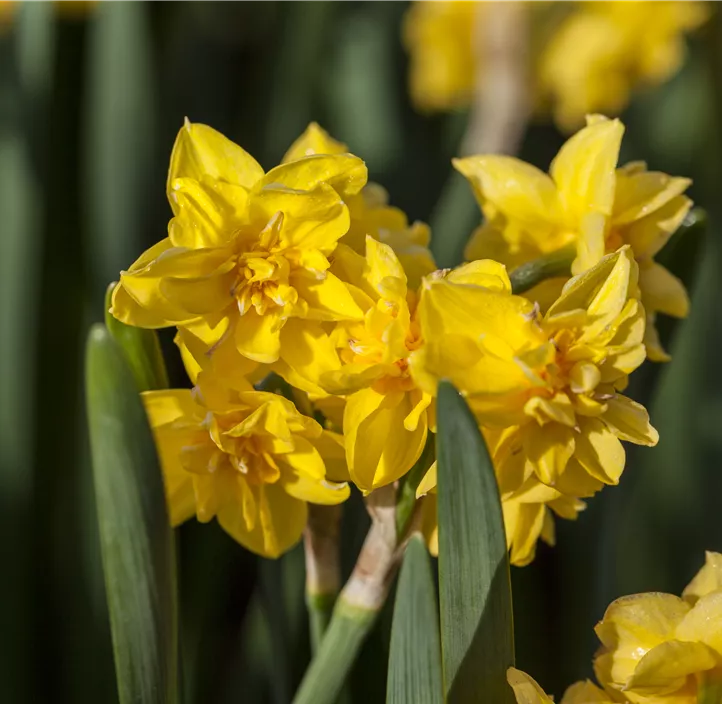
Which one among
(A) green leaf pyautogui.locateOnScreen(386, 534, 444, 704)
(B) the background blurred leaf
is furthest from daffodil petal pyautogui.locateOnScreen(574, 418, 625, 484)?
(B) the background blurred leaf

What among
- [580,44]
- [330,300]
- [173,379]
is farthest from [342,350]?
[580,44]

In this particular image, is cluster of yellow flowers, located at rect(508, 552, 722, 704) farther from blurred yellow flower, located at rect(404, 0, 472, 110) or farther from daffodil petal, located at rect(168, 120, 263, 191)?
blurred yellow flower, located at rect(404, 0, 472, 110)

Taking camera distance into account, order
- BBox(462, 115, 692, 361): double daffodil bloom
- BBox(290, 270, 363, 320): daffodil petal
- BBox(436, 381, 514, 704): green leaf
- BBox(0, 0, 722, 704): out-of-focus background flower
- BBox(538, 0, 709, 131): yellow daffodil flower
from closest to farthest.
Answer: BBox(436, 381, 514, 704): green leaf → BBox(290, 270, 363, 320): daffodil petal → BBox(462, 115, 692, 361): double daffodil bloom → BBox(0, 0, 722, 704): out-of-focus background flower → BBox(538, 0, 709, 131): yellow daffodil flower

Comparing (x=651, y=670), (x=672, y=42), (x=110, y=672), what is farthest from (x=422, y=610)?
(x=672, y=42)

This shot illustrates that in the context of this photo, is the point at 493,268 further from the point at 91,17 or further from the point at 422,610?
the point at 91,17

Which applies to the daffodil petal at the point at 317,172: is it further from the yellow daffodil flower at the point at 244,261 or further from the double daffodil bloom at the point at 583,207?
the double daffodil bloom at the point at 583,207
